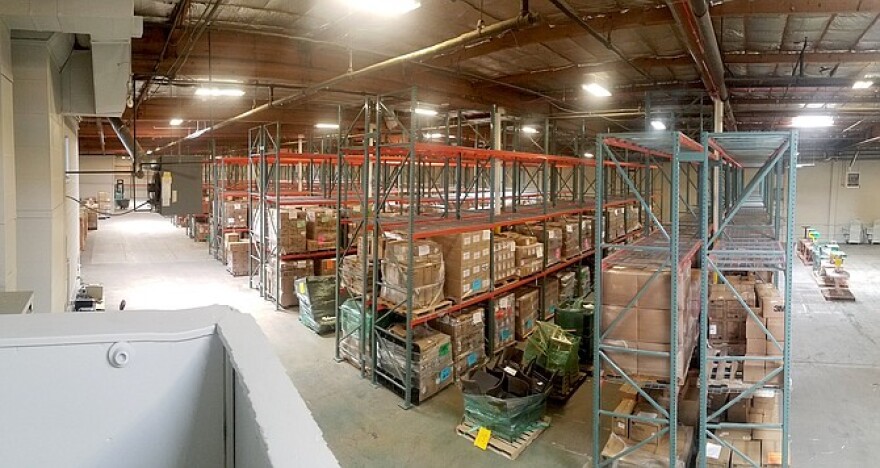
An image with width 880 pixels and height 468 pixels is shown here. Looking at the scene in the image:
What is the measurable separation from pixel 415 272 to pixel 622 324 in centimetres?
293

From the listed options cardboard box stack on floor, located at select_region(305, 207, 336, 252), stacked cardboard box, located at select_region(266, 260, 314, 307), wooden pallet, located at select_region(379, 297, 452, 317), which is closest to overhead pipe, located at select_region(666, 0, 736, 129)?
wooden pallet, located at select_region(379, 297, 452, 317)

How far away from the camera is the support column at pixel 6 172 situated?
465cm

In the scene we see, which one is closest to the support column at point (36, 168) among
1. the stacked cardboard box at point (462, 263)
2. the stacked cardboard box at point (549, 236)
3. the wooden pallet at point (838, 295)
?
the stacked cardboard box at point (462, 263)

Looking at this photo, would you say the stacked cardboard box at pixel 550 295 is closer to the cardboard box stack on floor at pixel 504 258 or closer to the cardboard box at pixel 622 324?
the cardboard box stack on floor at pixel 504 258

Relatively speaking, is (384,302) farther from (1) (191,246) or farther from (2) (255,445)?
(1) (191,246)

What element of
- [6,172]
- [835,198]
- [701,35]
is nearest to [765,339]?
[701,35]

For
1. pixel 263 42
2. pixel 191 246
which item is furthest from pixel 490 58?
pixel 191 246

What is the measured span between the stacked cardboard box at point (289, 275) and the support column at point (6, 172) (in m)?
6.66

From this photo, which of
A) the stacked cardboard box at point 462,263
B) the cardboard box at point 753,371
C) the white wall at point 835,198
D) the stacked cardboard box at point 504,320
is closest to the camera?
the cardboard box at point 753,371

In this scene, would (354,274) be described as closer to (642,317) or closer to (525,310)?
(525,310)

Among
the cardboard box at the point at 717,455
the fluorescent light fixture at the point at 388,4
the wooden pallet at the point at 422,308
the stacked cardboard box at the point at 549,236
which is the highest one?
the fluorescent light fixture at the point at 388,4

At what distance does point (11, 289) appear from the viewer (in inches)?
200

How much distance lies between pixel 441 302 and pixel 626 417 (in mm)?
3154

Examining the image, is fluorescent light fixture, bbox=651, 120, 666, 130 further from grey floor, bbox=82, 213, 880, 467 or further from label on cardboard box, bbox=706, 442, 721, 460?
label on cardboard box, bbox=706, 442, 721, 460
